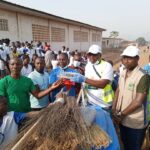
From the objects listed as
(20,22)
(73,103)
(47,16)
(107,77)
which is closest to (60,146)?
(73,103)

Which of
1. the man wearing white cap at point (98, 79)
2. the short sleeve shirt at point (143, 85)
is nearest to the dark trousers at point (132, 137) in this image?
the man wearing white cap at point (98, 79)

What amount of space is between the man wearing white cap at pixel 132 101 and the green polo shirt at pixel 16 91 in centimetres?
110

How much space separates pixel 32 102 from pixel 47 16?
1546 centimetres

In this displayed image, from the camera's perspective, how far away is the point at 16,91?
3.29 metres

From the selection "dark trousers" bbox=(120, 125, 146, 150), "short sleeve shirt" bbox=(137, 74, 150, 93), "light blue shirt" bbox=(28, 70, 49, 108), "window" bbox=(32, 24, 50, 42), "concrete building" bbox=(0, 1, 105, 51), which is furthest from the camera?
"window" bbox=(32, 24, 50, 42)

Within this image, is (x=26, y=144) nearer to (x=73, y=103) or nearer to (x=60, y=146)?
(x=60, y=146)

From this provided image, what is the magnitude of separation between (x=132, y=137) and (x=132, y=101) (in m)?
0.49

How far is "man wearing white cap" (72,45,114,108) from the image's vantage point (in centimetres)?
331

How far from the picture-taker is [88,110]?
8.48 ft

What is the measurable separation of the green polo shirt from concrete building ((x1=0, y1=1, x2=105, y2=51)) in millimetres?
10503

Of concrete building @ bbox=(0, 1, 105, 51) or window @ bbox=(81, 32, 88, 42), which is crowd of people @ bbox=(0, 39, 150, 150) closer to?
concrete building @ bbox=(0, 1, 105, 51)

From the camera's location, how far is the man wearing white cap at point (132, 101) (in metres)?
2.95

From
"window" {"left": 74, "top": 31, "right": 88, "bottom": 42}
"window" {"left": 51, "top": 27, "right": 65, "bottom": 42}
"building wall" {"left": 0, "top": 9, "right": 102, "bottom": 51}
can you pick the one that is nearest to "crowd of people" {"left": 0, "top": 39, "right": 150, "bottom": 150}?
"building wall" {"left": 0, "top": 9, "right": 102, "bottom": 51}

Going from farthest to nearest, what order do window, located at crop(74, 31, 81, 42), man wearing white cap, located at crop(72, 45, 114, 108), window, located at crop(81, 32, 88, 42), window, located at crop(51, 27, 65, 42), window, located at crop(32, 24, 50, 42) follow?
window, located at crop(81, 32, 88, 42)
window, located at crop(74, 31, 81, 42)
window, located at crop(51, 27, 65, 42)
window, located at crop(32, 24, 50, 42)
man wearing white cap, located at crop(72, 45, 114, 108)
